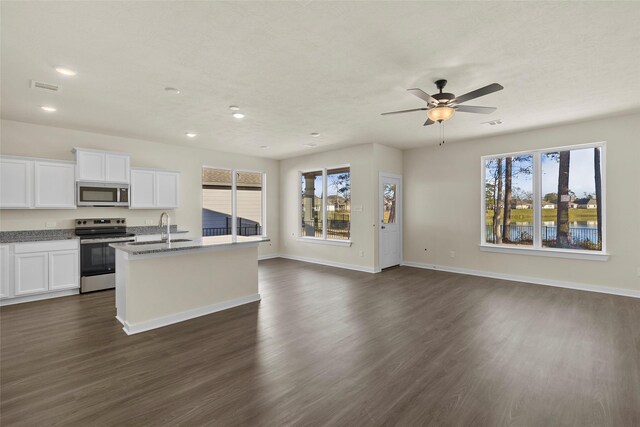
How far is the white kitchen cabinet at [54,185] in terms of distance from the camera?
481 centimetres

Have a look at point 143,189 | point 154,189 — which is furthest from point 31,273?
point 154,189

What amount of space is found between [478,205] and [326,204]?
3355 millimetres

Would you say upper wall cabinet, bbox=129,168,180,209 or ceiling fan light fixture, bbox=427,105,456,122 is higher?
ceiling fan light fixture, bbox=427,105,456,122

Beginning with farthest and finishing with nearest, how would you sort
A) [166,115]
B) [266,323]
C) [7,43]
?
[166,115], [266,323], [7,43]

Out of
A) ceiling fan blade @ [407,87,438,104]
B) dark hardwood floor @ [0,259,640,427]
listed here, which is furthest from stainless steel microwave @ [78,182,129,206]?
ceiling fan blade @ [407,87,438,104]

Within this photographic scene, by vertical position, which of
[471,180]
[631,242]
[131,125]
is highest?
[131,125]

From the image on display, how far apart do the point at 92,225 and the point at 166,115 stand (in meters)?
2.53

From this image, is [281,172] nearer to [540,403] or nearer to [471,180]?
[471,180]

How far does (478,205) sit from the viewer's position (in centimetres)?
635

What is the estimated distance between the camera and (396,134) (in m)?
5.91

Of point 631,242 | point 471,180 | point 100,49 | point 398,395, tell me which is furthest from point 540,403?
point 471,180

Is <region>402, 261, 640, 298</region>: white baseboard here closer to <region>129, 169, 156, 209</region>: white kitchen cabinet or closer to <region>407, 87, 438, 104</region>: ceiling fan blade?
<region>407, 87, 438, 104</region>: ceiling fan blade

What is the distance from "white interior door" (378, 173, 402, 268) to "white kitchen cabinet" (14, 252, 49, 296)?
586 centimetres

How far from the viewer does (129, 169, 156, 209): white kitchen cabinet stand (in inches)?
226
